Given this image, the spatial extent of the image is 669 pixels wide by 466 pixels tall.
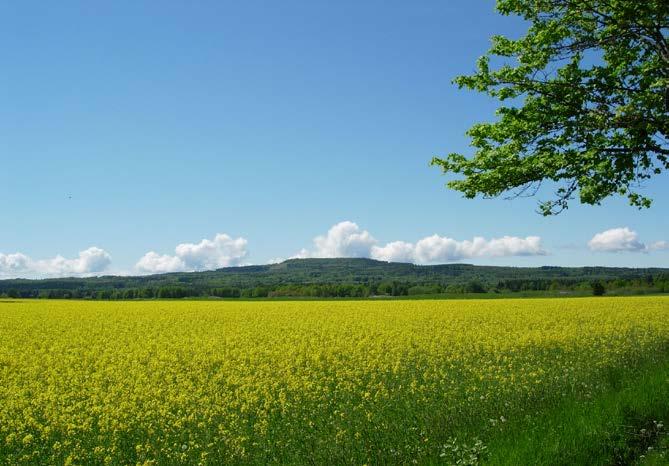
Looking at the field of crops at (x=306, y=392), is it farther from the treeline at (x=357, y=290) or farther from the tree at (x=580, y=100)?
the treeline at (x=357, y=290)

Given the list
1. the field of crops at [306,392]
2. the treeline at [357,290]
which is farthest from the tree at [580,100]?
the treeline at [357,290]

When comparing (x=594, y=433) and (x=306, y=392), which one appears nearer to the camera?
(x=594, y=433)

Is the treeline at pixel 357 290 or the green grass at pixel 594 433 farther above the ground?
the green grass at pixel 594 433

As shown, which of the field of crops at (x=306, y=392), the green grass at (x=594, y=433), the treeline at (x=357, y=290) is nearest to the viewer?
the green grass at (x=594, y=433)

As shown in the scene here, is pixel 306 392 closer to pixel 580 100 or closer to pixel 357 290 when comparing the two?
pixel 580 100

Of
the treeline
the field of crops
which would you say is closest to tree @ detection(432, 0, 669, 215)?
the field of crops

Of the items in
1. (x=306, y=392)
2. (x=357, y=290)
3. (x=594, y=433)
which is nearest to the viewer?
(x=594, y=433)

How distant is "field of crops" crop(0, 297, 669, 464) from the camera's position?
968cm

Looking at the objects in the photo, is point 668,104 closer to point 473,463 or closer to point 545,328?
point 473,463

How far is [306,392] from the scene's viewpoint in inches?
520

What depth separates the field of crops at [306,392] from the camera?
381 inches

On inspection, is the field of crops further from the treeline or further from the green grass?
the treeline

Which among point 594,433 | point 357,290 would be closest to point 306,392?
point 594,433

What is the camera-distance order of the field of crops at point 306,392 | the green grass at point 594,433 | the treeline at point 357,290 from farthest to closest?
the treeline at point 357,290, the field of crops at point 306,392, the green grass at point 594,433
